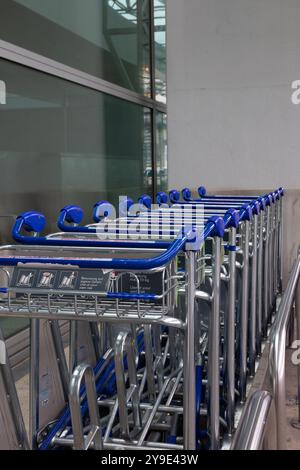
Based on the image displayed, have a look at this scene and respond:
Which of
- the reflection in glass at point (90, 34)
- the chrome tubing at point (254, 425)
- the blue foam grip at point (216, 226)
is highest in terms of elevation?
the reflection in glass at point (90, 34)

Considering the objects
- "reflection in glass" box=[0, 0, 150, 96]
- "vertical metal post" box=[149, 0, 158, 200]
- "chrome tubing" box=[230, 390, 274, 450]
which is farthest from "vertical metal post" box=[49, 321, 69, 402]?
"vertical metal post" box=[149, 0, 158, 200]

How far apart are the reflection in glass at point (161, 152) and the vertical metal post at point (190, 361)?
184 inches

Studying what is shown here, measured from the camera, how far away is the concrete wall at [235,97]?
5215 millimetres

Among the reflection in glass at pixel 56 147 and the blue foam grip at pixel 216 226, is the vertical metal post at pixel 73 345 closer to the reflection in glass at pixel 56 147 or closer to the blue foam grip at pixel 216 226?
the blue foam grip at pixel 216 226

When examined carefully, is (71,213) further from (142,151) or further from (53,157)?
(142,151)

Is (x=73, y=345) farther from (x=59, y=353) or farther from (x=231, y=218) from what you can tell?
(x=231, y=218)

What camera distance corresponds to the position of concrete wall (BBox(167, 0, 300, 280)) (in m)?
5.21

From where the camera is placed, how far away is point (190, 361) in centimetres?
161

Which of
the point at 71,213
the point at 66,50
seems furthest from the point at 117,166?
the point at 71,213

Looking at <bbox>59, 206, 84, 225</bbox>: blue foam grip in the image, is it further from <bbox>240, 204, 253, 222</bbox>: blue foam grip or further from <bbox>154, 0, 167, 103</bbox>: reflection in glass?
<bbox>154, 0, 167, 103</bbox>: reflection in glass

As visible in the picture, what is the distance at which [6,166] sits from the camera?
3.20 m

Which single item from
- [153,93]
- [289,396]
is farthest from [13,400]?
[153,93]

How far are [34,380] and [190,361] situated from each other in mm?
631

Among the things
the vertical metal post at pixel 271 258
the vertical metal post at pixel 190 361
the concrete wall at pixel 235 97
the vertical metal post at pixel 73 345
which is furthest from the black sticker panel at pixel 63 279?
the concrete wall at pixel 235 97
